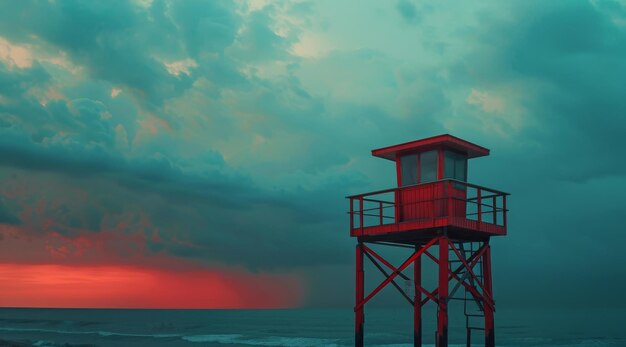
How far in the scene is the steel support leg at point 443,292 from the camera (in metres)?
19.9

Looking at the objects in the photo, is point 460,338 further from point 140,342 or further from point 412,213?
point 412,213

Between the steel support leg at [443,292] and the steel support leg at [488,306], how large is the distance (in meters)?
2.53

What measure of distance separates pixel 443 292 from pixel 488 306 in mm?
3113

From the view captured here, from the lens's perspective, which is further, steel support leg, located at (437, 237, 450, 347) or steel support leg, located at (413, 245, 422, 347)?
steel support leg, located at (413, 245, 422, 347)

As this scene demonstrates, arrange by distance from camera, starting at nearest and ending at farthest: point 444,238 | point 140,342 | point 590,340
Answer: point 444,238, point 140,342, point 590,340

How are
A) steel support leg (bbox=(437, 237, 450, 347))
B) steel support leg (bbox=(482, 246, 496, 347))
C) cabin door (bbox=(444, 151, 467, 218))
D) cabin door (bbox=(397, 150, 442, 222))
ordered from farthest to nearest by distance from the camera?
steel support leg (bbox=(482, 246, 496, 347)), cabin door (bbox=(397, 150, 442, 222)), cabin door (bbox=(444, 151, 467, 218)), steel support leg (bbox=(437, 237, 450, 347))

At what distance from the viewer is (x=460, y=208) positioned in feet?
71.5

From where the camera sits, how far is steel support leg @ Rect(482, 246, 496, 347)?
21875mm

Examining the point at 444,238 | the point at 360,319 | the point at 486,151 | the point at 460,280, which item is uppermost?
the point at 486,151

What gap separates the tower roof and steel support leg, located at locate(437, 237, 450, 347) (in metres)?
3.41

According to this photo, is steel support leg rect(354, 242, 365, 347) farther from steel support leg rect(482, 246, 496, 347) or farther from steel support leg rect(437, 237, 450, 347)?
steel support leg rect(482, 246, 496, 347)

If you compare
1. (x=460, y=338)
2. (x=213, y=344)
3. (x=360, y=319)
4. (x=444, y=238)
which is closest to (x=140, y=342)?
(x=213, y=344)

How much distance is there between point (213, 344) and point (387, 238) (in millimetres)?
48493

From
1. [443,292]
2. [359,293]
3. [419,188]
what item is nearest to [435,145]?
[419,188]
